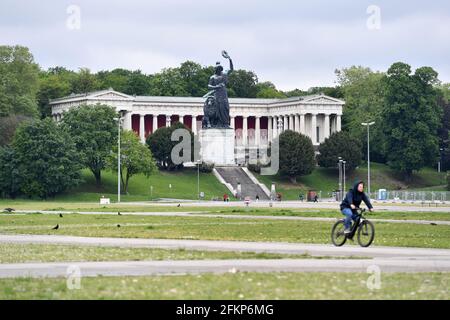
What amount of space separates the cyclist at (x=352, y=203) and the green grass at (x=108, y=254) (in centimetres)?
353

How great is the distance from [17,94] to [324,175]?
42158 millimetres

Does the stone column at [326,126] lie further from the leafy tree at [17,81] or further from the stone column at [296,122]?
the leafy tree at [17,81]

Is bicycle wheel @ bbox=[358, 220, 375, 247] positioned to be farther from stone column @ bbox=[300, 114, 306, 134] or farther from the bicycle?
stone column @ bbox=[300, 114, 306, 134]

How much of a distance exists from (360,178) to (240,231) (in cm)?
11568

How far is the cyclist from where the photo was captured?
33.7 m

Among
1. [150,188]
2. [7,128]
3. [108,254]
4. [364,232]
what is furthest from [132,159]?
[108,254]

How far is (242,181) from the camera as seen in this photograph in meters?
150

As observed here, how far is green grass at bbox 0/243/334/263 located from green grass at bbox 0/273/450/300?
5.04 m

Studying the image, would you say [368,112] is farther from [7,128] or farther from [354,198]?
[354,198]

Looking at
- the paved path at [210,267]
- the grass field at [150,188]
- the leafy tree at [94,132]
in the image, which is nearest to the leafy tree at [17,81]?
the grass field at [150,188]

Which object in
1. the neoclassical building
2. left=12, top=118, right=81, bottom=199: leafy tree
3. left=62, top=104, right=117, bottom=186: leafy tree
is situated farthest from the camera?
the neoclassical building

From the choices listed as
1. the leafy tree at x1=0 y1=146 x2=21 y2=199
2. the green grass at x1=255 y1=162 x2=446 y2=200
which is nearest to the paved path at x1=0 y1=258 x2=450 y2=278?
the leafy tree at x1=0 y1=146 x2=21 y2=199

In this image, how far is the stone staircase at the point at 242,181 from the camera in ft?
464
